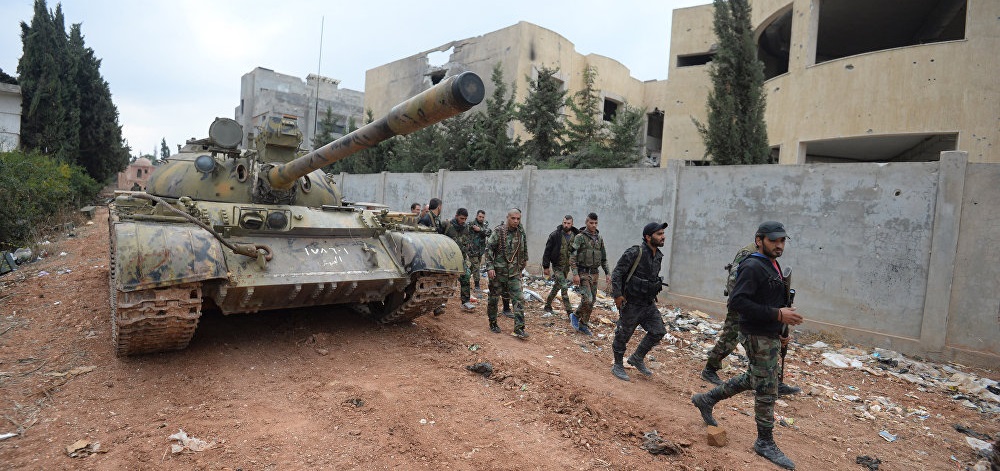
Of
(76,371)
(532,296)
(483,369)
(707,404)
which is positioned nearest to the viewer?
(707,404)

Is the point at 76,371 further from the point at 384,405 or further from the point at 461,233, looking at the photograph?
the point at 461,233

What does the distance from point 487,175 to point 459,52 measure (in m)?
12.3

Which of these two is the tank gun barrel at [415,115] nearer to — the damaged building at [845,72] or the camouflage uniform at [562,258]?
the camouflage uniform at [562,258]

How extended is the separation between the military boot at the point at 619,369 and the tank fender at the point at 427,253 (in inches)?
72.0

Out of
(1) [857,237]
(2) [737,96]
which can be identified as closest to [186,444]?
(1) [857,237]

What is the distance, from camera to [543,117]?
1633 centimetres

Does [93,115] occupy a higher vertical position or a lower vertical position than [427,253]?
higher

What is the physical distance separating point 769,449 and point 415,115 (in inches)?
128

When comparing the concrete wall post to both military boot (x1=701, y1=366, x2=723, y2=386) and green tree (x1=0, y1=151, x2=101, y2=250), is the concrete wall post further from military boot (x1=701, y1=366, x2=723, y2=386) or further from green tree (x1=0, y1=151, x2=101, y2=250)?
green tree (x1=0, y1=151, x2=101, y2=250)

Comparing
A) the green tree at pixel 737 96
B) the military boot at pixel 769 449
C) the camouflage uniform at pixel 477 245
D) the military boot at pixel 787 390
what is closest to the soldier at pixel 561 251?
the camouflage uniform at pixel 477 245

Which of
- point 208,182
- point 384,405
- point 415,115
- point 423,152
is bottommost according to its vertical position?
point 384,405

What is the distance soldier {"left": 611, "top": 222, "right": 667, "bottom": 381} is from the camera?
4957 millimetres

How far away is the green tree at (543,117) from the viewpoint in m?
16.1

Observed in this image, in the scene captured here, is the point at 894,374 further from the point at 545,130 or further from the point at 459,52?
the point at 459,52
